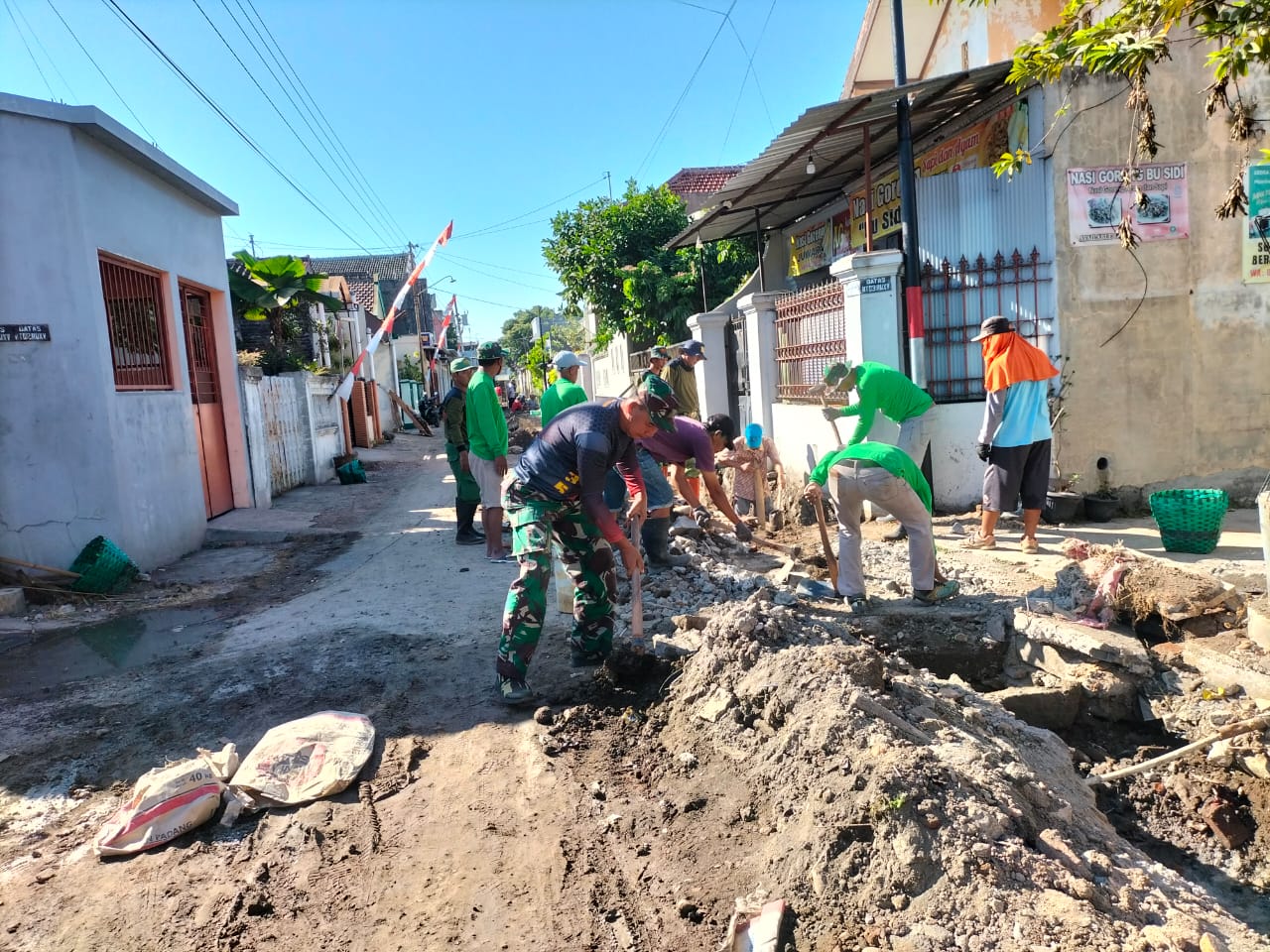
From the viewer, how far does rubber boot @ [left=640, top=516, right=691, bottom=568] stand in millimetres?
6230

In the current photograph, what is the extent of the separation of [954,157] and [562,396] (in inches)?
201

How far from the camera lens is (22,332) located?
6.46 metres

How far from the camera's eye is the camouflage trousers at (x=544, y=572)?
395cm

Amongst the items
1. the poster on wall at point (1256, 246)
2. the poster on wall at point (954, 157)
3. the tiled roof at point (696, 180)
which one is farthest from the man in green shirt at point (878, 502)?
the tiled roof at point (696, 180)

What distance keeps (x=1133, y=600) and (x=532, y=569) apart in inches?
133

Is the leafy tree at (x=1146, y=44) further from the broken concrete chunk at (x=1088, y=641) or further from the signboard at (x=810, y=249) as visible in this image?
the signboard at (x=810, y=249)

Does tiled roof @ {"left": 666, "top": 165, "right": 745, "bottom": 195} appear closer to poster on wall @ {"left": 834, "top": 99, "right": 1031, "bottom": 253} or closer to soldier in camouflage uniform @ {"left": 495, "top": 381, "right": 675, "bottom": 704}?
poster on wall @ {"left": 834, "top": 99, "right": 1031, "bottom": 253}

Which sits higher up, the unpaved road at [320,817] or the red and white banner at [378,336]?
the red and white banner at [378,336]

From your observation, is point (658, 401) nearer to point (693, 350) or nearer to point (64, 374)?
point (693, 350)

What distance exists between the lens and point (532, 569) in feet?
12.9

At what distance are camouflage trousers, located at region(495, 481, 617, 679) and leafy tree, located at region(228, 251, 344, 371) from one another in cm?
1146

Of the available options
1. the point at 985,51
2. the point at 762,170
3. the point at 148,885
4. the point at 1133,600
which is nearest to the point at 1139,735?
the point at 1133,600

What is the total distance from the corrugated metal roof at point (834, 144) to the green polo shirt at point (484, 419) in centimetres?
353

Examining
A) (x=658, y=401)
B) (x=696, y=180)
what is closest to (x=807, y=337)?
(x=658, y=401)
